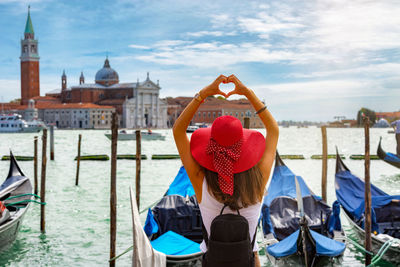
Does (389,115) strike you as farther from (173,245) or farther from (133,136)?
(173,245)

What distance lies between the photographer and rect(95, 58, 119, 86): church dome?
177ft

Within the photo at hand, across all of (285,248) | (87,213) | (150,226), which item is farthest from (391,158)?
(150,226)

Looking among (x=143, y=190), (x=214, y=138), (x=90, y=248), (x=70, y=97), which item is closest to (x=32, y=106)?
(x=70, y=97)

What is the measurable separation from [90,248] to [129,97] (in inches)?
1855

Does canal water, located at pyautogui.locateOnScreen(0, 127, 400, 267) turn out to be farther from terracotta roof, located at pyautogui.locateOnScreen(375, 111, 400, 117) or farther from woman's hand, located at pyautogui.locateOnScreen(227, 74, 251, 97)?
terracotta roof, located at pyautogui.locateOnScreen(375, 111, 400, 117)

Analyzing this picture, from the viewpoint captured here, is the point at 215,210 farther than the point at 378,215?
No

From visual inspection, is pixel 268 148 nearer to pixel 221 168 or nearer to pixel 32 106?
Answer: pixel 221 168

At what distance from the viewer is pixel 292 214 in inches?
156

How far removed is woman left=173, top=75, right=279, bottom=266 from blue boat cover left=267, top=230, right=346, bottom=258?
1968 millimetres

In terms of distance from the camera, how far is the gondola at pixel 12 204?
3.96m

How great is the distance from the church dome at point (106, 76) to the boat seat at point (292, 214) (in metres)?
51.7

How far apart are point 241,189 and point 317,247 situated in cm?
214

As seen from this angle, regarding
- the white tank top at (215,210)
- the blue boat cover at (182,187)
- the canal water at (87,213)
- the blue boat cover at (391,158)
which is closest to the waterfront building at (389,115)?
the canal water at (87,213)

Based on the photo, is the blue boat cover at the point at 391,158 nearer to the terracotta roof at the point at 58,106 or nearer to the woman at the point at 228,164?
the woman at the point at 228,164
